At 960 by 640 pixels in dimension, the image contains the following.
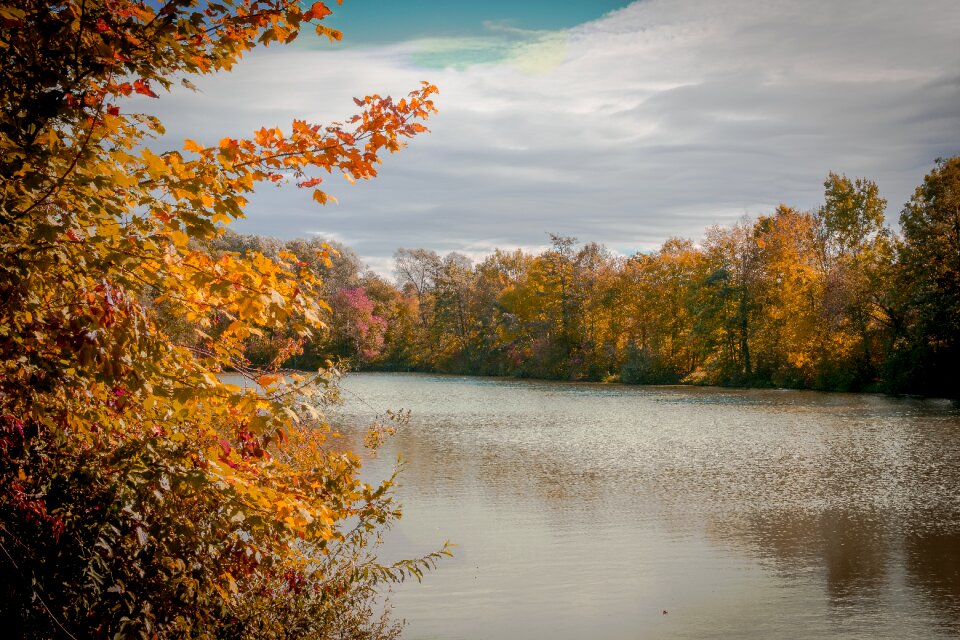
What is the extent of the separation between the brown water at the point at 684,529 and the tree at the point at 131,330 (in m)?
1.57

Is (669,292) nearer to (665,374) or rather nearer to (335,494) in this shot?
(665,374)

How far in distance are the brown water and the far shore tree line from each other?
28.6ft

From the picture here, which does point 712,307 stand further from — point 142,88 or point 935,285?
point 142,88

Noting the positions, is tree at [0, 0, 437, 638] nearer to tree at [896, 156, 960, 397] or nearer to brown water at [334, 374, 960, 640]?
brown water at [334, 374, 960, 640]

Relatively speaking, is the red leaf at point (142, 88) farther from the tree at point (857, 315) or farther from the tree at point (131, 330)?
the tree at point (857, 315)

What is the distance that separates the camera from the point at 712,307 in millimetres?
45812

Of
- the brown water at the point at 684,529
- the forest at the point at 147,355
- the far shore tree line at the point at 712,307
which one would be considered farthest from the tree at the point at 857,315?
the forest at the point at 147,355

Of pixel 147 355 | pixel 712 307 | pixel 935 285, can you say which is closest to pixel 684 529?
pixel 147 355

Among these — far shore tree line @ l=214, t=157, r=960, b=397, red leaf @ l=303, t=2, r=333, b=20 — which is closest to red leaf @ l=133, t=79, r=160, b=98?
red leaf @ l=303, t=2, r=333, b=20

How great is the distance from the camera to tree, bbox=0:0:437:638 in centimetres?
309

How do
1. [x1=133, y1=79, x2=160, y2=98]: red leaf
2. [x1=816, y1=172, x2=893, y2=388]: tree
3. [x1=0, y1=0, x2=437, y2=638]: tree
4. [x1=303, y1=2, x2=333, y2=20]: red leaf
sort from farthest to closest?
[x1=816, y1=172, x2=893, y2=388]: tree < [x1=133, y1=79, x2=160, y2=98]: red leaf < [x1=303, y1=2, x2=333, y2=20]: red leaf < [x1=0, y1=0, x2=437, y2=638]: tree

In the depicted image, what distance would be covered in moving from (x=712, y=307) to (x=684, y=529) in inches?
1414

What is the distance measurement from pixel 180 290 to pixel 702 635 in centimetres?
670

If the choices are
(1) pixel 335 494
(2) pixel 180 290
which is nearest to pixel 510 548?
(1) pixel 335 494
